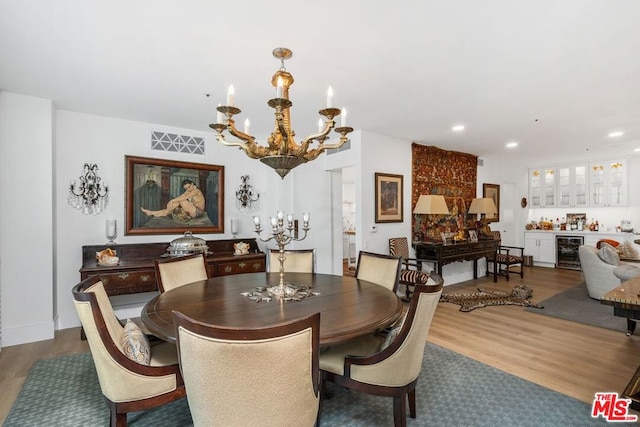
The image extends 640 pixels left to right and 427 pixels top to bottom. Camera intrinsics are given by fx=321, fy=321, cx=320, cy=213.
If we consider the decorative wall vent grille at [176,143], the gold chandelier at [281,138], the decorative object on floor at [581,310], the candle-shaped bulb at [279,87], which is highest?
the decorative wall vent grille at [176,143]

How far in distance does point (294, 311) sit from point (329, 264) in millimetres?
3563

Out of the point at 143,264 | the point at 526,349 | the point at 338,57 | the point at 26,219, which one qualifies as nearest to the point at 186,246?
the point at 143,264

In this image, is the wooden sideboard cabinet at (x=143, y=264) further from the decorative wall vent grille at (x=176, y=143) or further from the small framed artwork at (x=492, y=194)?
the small framed artwork at (x=492, y=194)

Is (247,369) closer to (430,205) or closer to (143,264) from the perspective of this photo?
(143,264)

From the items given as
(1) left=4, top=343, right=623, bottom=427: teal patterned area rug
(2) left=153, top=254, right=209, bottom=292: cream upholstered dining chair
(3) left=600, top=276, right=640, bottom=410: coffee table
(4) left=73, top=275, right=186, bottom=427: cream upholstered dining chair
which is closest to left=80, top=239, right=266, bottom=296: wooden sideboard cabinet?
(2) left=153, top=254, right=209, bottom=292: cream upholstered dining chair

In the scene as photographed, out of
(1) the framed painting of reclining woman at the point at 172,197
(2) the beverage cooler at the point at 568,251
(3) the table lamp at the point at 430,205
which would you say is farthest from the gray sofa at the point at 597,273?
(1) the framed painting of reclining woman at the point at 172,197

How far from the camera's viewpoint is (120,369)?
1.58 metres

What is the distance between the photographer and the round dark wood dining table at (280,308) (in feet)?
5.55

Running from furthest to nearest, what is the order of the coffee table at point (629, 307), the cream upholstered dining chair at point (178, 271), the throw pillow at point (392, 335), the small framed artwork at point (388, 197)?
the small framed artwork at point (388, 197) < the cream upholstered dining chair at point (178, 271) < the coffee table at point (629, 307) < the throw pillow at point (392, 335)

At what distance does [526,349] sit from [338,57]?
317 centimetres

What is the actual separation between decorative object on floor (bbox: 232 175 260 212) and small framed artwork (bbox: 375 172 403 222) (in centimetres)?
195

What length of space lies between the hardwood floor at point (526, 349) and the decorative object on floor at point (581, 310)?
0.19 metres

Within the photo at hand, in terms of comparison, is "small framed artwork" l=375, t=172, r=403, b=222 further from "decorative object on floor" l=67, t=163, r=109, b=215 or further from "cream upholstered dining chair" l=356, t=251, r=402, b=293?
"decorative object on floor" l=67, t=163, r=109, b=215

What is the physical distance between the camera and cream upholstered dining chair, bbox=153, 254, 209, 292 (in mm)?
2803
